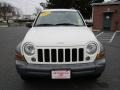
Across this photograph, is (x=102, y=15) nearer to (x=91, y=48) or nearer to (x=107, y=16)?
(x=107, y=16)

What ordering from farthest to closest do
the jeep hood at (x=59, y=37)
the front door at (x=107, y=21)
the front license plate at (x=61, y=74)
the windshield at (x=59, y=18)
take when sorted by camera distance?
the front door at (x=107, y=21)
the windshield at (x=59, y=18)
the jeep hood at (x=59, y=37)
the front license plate at (x=61, y=74)

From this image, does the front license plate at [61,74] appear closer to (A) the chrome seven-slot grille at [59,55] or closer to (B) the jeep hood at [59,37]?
(A) the chrome seven-slot grille at [59,55]

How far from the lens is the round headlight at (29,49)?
13.1 feet

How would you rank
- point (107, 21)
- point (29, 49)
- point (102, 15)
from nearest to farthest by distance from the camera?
point (29, 49)
point (107, 21)
point (102, 15)

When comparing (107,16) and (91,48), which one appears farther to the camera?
(107,16)

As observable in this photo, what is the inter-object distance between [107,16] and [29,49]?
19.3 m

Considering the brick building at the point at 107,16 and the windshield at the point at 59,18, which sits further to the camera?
the brick building at the point at 107,16

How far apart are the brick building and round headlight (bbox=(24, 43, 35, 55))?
732 inches

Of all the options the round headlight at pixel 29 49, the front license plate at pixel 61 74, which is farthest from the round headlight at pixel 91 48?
the round headlight at pixel 29 49

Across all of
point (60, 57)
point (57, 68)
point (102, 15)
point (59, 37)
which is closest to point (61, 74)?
point (57, 68)

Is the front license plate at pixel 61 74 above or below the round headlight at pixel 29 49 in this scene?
below

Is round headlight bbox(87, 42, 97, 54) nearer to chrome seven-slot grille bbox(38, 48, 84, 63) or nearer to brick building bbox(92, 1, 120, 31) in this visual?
chrome seven-slot grille bbox(38, 48, 84, 63)

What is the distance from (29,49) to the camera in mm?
4031

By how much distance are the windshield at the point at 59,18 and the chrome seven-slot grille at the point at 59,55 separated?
157 centimetres
